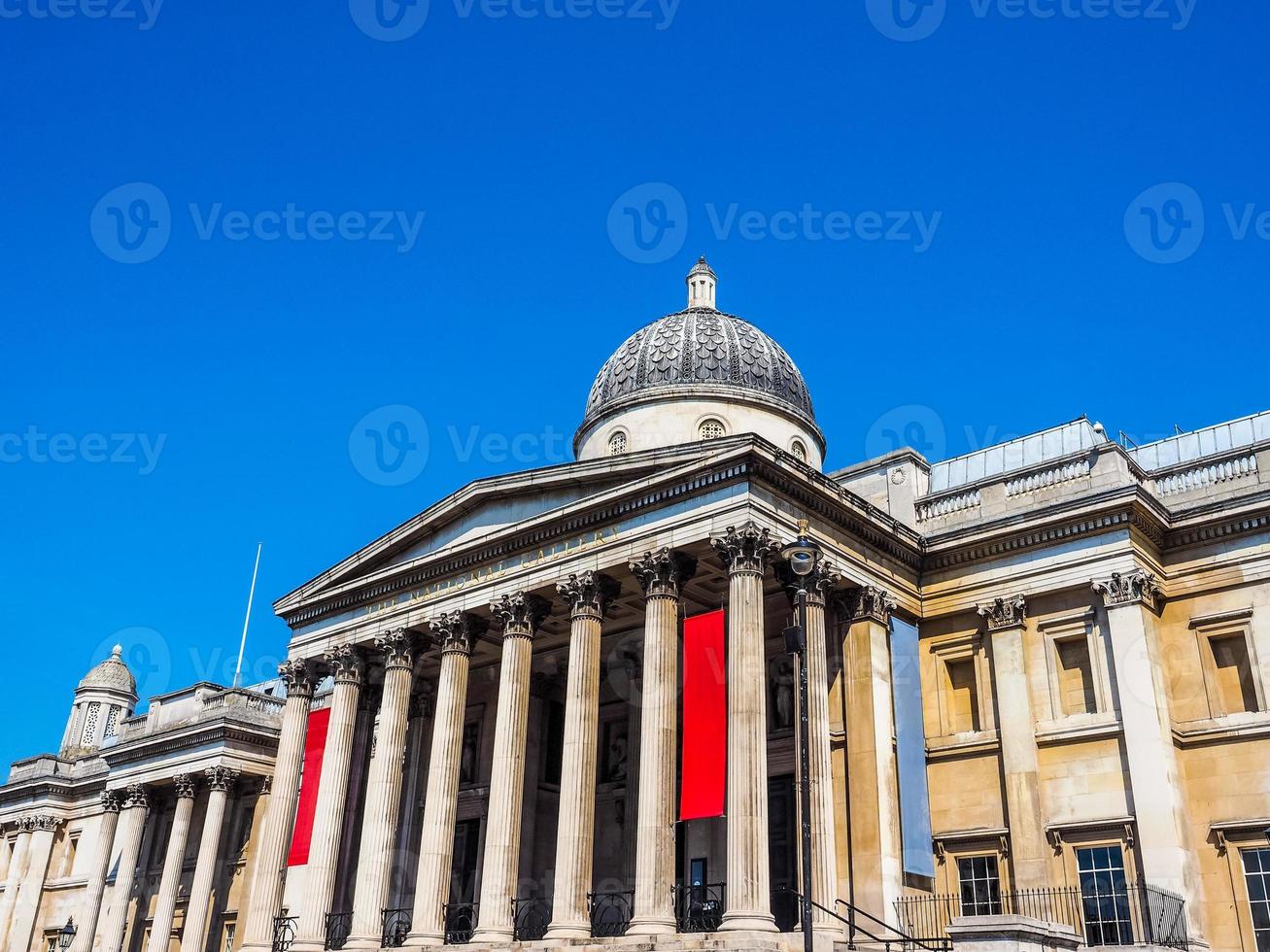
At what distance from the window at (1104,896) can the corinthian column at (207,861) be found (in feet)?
107

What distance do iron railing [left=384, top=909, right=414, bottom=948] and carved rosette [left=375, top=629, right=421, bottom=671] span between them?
20.8 ft

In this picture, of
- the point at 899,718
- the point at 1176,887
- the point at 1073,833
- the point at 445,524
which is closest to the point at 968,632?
the point at 899,718

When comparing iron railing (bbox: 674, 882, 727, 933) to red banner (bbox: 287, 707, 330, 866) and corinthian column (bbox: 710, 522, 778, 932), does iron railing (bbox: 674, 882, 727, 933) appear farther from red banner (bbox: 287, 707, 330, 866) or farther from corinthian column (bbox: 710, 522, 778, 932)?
red banner (bbox: 287, 707, 330, 866)

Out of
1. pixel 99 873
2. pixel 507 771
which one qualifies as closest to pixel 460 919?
pixel 507 771

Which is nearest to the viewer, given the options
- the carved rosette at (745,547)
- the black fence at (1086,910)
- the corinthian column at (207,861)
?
the black fence at (1086,910)

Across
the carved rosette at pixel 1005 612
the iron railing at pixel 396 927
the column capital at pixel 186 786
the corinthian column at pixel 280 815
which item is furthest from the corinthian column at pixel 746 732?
the column capital at pixel 186 786

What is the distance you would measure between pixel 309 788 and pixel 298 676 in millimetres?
3538

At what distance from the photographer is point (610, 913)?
30.5 metres

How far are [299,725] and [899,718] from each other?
57.0ft

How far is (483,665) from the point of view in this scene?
3619cm

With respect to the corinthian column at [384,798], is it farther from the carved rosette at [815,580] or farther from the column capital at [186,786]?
the column capital at [186,786]

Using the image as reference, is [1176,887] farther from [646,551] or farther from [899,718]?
[646,551]

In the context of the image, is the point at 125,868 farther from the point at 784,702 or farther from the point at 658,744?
the point at 658,744

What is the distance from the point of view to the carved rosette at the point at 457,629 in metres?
31.3
